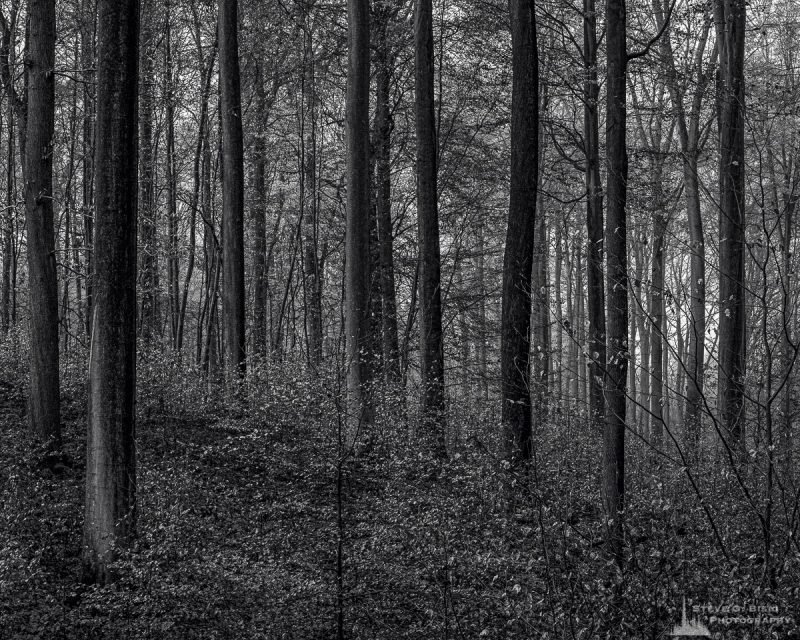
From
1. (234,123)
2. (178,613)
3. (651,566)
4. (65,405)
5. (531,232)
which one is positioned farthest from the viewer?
(234,123)

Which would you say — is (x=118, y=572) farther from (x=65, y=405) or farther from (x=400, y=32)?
(x=400, y=32)

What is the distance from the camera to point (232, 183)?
525 inches

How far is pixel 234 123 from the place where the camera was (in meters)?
13.3

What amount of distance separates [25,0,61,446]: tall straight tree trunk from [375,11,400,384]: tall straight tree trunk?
20.4 feet

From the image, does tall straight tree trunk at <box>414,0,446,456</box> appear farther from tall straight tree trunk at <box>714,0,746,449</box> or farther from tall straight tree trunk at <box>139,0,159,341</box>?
tall straight tree trunk at <box>139,0,159,341</box>

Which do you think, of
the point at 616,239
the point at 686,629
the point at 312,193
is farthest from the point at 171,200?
the point at 686,629

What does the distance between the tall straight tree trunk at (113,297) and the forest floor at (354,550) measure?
32 centimetres

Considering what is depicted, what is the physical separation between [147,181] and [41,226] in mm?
9419

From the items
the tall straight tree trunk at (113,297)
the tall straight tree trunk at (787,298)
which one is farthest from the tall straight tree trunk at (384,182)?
the tall straight tree trunk at (787,298)

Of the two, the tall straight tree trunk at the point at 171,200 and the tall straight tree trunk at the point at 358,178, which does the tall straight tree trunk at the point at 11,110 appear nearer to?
the tall straight tree trunk at the point at 171,200

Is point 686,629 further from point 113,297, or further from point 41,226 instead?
point 41,226

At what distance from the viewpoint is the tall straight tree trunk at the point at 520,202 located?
8898mm

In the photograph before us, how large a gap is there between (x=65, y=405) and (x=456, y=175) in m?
8.73

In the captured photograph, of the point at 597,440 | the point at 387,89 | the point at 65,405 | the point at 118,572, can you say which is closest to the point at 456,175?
the point at 387,89
